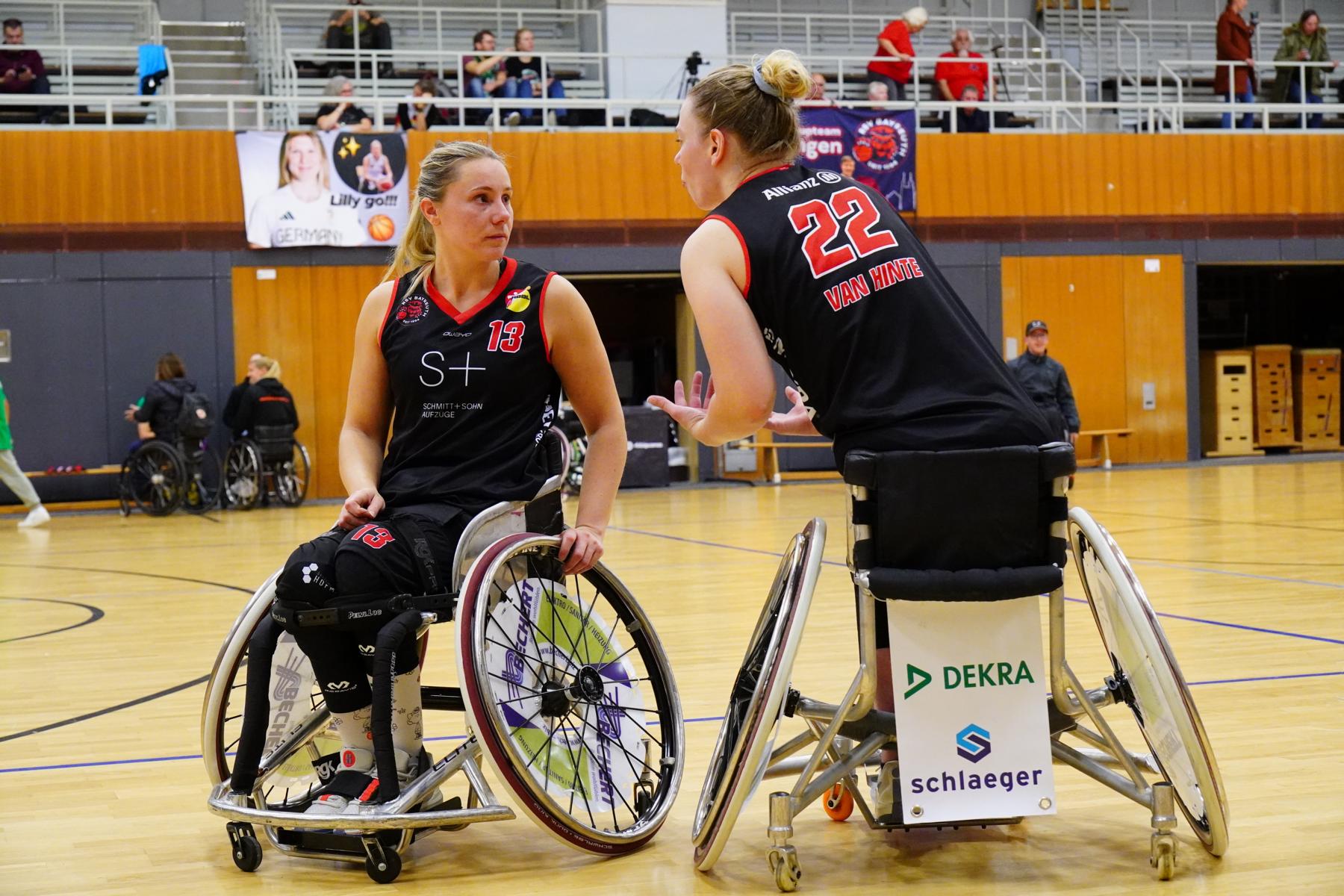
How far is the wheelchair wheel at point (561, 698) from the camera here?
8.47ft

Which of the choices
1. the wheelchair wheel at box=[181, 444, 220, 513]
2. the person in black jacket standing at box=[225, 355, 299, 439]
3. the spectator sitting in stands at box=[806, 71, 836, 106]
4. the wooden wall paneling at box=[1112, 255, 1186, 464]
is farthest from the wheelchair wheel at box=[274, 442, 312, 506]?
the wooden wall paneling at box=[1112, 255, 1186, 464]

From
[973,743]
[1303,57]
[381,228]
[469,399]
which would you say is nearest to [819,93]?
[381,228]

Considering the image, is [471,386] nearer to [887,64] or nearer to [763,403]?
[763,403]

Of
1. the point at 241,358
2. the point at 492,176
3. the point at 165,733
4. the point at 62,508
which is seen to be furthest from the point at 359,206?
the point at 492,176

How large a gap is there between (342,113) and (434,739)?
1231cm

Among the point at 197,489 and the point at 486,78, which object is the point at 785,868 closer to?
the point at 197,489

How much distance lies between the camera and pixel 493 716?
8.38 feet

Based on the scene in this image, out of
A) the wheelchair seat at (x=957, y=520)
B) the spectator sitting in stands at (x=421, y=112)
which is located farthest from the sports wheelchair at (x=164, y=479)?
the wheelchair seat at (x=957, y=520)

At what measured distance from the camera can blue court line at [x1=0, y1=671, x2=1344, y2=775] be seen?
3.63 meters

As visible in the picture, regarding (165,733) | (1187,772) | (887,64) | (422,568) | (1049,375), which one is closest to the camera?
(1187,772)

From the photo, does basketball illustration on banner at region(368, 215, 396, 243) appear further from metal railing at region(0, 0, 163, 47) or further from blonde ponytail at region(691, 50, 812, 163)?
blonde ponytail at region(691, 50, 812, 163)

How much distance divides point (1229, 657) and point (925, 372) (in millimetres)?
2697

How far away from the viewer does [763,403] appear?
2.57m

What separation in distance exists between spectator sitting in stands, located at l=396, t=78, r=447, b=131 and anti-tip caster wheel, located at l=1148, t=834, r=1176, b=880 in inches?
519
